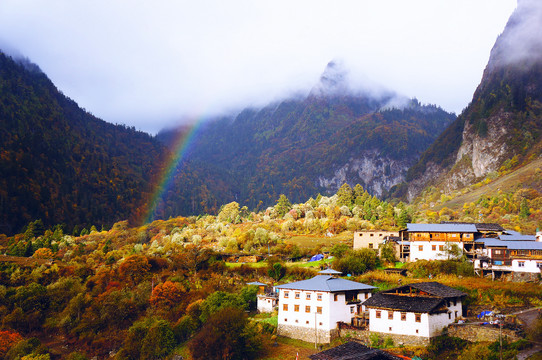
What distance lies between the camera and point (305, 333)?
4669cm

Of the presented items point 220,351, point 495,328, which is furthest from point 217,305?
point 495,328

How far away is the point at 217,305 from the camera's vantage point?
178ft

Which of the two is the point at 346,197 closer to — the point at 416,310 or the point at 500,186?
the point at 500,186

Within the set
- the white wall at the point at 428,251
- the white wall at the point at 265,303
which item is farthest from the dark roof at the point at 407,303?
the white wall at the point at 428,251

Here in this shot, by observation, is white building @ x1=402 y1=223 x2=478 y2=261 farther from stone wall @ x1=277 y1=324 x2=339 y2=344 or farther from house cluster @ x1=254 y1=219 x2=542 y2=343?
stone wall @ x1=277 y1=324 x2=339 y2=344

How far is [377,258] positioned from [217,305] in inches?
970

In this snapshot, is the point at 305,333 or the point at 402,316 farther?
the point at 305,333

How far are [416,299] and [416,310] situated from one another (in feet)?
6.95

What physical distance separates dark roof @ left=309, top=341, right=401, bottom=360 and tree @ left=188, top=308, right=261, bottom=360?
41.4 feet

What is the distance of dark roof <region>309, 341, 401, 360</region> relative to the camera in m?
29.9

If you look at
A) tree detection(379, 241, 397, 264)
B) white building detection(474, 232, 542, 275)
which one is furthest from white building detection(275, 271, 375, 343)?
white building detection(474, 232, 542, 275)

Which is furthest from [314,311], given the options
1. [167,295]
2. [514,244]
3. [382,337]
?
[514,244]

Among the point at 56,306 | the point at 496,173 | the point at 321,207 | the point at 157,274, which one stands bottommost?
the point at 56,306

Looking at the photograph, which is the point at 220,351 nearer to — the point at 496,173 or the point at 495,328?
the point at 495,328
